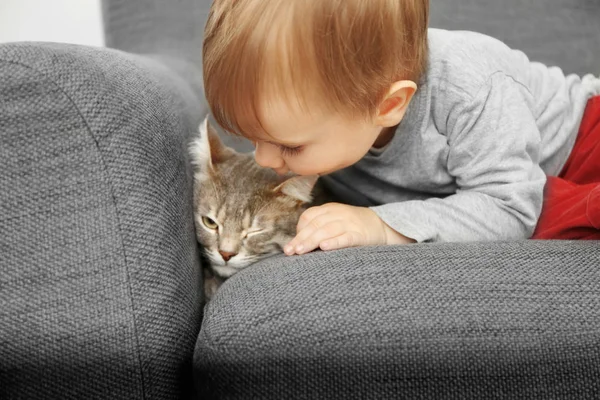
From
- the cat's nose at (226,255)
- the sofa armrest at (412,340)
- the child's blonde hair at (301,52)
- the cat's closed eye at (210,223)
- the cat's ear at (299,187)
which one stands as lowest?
the cat's nose at (226,255)

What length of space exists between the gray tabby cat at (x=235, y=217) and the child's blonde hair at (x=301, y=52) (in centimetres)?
22

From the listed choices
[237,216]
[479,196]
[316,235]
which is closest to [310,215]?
[316,235]

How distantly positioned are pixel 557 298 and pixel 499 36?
978mm

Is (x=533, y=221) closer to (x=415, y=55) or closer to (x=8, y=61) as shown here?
(x=415, y=55)

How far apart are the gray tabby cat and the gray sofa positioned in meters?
0.29

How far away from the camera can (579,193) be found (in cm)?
100

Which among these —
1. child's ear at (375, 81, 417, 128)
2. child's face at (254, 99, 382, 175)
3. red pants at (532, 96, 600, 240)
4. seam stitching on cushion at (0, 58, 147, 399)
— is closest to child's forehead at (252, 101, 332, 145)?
child's face at (254, 99, 382, 175)

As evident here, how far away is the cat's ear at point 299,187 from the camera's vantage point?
38.8 inches

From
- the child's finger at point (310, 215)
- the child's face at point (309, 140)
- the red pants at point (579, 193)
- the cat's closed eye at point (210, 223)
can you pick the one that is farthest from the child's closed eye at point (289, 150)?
the red pants at point (579, 193)

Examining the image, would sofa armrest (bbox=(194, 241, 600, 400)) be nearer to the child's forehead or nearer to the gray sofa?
the gray sofa

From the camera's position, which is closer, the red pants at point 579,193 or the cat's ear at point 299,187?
the red pants at point 579,193

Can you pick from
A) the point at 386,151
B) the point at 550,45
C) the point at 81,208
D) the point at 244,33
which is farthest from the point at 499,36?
the point at 81,208

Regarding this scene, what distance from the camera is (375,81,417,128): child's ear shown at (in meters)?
0.88

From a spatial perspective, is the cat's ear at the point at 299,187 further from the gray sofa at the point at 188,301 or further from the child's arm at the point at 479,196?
the gray sofa at the point at 188,301
